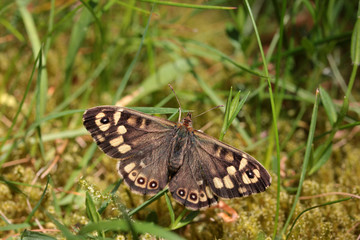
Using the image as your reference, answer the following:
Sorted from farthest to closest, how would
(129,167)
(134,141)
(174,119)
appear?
(174,119), (134,141), (129,167)

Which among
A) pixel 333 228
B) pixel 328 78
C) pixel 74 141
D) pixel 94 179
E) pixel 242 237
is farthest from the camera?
pixel 328 78

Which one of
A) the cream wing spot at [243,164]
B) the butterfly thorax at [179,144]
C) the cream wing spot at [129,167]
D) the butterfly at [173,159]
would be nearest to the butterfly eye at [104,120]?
the butterfly at [173,159]

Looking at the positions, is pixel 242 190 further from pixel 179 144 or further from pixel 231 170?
pixel 179 144

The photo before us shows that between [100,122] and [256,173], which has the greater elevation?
[100,122]

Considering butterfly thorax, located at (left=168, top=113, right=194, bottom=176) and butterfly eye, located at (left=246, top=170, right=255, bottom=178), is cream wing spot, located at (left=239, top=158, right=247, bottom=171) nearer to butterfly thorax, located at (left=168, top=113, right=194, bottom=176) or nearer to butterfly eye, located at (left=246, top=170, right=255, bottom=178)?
butterfly eye, located at (left=246, top=170, right=255, bottom=178)

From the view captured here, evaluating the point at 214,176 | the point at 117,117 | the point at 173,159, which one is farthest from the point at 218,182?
the point at 117,117

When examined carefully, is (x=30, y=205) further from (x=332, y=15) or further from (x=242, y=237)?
(x=332, y=15)

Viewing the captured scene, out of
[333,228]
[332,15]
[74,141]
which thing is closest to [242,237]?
[333,228]

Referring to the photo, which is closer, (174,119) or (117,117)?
(117,117)
